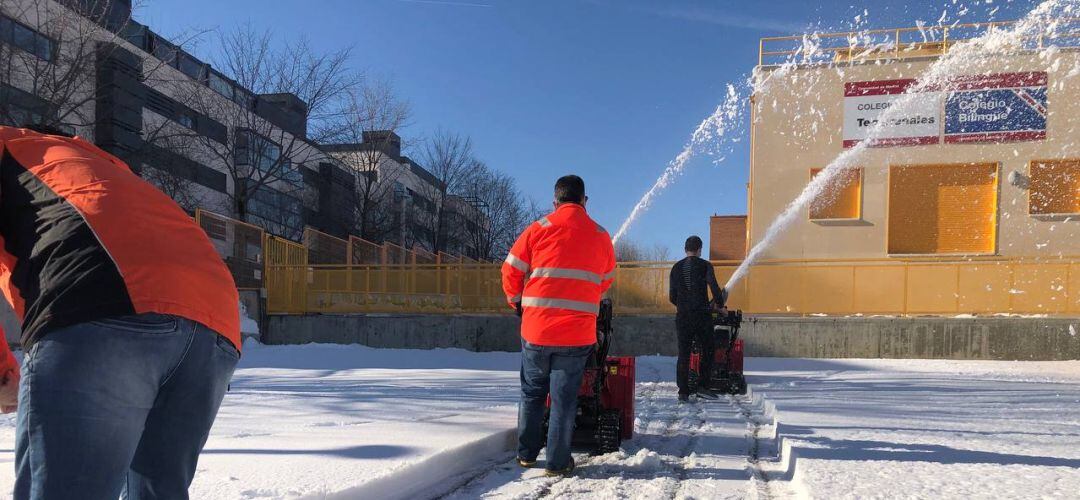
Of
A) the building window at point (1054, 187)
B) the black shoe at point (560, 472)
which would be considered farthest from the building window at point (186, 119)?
the black shoe at point (560, 472)

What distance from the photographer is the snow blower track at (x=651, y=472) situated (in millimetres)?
3559

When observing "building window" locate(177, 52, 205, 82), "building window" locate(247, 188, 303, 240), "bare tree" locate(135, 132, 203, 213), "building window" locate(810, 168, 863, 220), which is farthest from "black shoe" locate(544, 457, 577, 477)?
"building window" locate(247, 188, 303, 240)

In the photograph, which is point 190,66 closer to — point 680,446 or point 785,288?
point 785,288

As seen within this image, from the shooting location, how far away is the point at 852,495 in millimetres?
2885

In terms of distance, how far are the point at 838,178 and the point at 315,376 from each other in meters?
13.7

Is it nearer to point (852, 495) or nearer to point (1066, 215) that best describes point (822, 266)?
point (1066, 215)

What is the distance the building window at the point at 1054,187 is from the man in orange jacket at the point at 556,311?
16778mm

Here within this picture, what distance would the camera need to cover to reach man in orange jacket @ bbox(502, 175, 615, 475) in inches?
156

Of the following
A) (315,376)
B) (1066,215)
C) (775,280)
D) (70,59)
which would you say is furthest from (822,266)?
(70,59)

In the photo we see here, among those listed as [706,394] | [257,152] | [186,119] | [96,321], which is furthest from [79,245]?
[186,119]

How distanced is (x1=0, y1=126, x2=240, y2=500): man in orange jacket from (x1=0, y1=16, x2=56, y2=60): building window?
16.3 meters

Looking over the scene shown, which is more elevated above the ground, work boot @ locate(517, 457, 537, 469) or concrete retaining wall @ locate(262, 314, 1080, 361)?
work boot @ locate(517, 457, 537, 469)

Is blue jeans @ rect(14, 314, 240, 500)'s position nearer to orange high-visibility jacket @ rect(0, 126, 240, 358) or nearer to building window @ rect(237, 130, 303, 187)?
orange high-visibility jacket @ rect(0, 126, 240, 358)

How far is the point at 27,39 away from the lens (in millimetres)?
14914
